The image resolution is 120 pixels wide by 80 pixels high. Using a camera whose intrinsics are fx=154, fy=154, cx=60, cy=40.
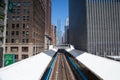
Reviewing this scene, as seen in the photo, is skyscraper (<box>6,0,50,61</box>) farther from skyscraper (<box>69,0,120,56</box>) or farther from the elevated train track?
skyscraper (<box>69,0,120,56</box>)

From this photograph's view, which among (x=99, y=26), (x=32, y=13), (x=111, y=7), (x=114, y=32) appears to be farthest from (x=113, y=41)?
(x=32, y=13)

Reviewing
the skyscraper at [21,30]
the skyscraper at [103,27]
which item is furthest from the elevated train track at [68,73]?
the skyscraper at [103,27]

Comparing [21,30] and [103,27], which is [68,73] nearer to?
[21,30]

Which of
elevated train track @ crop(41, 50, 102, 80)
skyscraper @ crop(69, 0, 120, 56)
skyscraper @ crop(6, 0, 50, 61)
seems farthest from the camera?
skyscraper @ crop(69, 0, 120, 56)

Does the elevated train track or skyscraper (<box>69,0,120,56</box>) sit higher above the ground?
skyscraper (<box>69,0,120,56</box>)

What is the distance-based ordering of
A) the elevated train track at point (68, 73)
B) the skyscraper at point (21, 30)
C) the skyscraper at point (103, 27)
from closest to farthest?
1. the elevated train track at point (68, 73)
2. the skyscraper at point (21, 30)
3. the skyscraper at point (103, 27)

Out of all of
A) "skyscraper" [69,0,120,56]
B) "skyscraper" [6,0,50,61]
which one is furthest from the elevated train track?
"skyscraper" [69,0,120,56]

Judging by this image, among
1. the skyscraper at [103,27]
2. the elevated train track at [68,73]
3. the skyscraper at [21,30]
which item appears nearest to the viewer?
the elevated train track at [68,73]

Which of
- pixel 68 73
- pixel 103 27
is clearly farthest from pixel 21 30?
pixel 103 27

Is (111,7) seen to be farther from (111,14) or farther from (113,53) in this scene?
(113,53)

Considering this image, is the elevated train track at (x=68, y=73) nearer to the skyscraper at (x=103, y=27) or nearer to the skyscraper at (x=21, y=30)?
the skyscraper at (x=21, y=30)

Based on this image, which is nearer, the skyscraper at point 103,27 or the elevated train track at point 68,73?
the elevated train track at point 68,73

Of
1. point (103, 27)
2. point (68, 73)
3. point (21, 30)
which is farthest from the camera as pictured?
point (103, 27)

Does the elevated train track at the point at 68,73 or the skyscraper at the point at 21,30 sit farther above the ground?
the skyscraper at the point at 21,30
